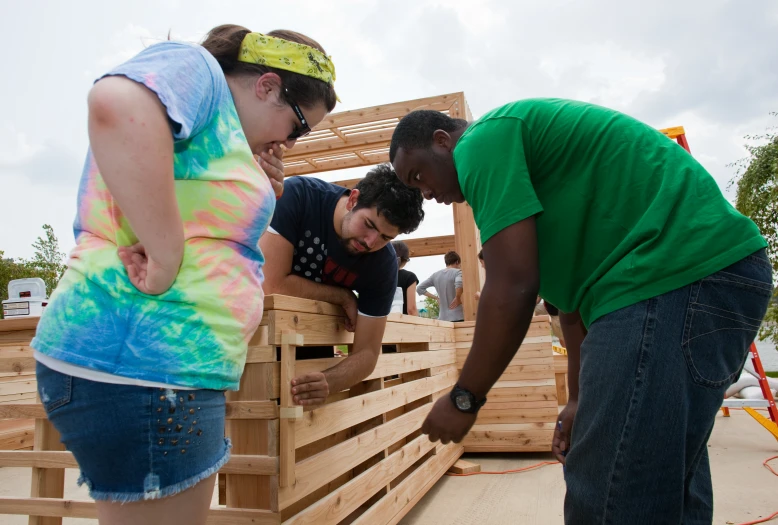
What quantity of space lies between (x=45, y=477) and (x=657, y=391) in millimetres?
2384

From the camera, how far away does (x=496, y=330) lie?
1277mm

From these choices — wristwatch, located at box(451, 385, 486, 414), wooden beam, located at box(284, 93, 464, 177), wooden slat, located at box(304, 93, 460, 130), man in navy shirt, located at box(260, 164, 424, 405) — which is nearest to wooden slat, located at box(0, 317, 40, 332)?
man in navy shirt, located at box(260, 164, 424, 405)

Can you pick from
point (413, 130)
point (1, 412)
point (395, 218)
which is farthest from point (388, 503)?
point (413, 130)

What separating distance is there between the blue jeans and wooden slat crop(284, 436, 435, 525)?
1114 millimetres

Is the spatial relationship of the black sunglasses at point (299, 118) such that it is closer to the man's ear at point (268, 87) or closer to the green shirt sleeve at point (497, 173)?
the man's ear at point (268, 87)

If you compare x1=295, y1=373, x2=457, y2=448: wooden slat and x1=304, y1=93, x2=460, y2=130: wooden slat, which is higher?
x1=304, y1=93, x2=460, y2=130: wooden slat

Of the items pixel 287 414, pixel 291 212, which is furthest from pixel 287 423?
pixel 291 212

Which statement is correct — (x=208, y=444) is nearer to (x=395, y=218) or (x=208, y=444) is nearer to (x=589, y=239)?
(x=589, y=239)

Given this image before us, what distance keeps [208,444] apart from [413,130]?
1099mm

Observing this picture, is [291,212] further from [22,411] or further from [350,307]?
[22,411]

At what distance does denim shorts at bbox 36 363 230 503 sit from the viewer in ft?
2.86

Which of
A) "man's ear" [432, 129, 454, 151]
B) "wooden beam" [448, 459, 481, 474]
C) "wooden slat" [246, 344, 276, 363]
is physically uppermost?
"man's ear" [432, 129, 454, 151]

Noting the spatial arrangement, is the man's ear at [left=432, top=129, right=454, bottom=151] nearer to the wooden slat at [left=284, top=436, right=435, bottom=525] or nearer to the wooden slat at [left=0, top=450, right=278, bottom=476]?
the wooden slat at [left=0, top=450, right=278, bottom=476]

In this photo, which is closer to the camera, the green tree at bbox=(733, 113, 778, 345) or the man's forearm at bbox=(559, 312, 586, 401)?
the man's forearm at bbox=(559, 312, 586, 401)
